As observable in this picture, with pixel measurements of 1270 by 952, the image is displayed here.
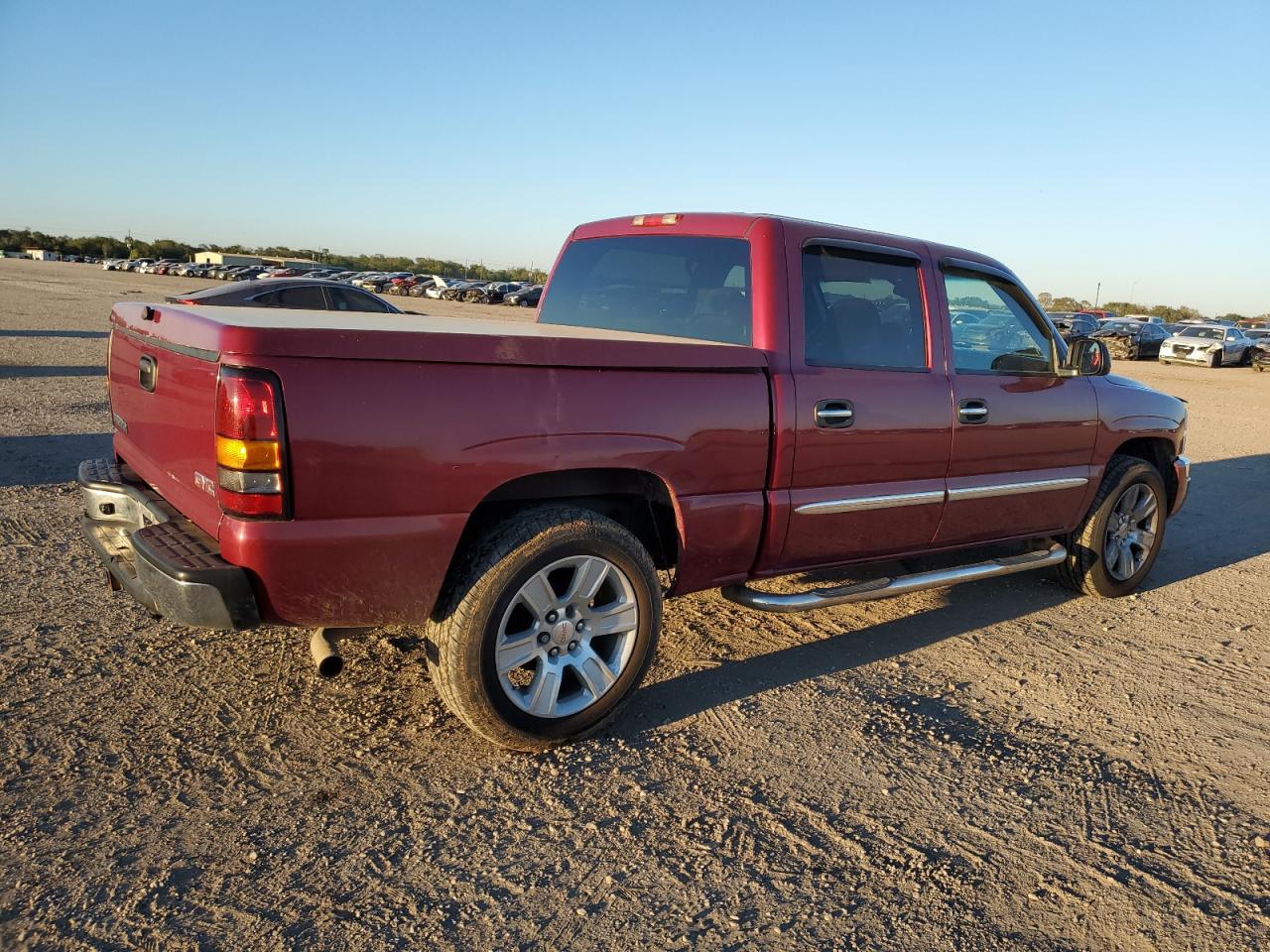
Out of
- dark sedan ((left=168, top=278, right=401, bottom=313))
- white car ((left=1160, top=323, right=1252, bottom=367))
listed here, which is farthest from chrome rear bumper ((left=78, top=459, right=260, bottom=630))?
white car ((left=1160, top=323, right=1252, bottom=367))

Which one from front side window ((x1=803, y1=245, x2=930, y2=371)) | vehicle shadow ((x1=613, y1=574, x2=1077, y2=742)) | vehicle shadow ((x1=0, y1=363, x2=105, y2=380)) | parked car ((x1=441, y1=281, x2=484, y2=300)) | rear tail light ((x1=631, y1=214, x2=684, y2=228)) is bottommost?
vehicle shadow ((x1=0, y1=363, x2=105, y2=380))

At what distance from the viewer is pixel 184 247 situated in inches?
4975

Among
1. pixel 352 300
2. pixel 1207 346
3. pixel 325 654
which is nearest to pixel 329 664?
pixel 325 654

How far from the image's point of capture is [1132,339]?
33750mm

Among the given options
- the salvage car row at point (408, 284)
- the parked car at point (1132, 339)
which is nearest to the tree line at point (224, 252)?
the salvage car row at point (408, 284)

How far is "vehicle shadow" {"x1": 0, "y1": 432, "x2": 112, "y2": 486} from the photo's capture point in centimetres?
679

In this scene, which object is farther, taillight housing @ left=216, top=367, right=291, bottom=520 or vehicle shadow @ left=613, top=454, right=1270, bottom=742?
vehicle shadow @ left=613, top=454, right=1270, bottom=742

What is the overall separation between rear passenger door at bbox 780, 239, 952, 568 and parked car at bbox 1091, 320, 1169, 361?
32492 millimetres

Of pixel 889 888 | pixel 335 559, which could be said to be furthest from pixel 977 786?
→ pixel 335 559

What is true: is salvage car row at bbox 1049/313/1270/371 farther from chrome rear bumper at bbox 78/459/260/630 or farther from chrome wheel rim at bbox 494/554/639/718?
chrome rear bumper at bbox 78/459/260/630

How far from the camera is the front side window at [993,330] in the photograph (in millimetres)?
4613

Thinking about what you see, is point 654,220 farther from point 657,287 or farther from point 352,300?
point 352,300

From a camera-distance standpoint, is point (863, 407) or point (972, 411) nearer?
point (863, 407)

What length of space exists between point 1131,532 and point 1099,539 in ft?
1.39
